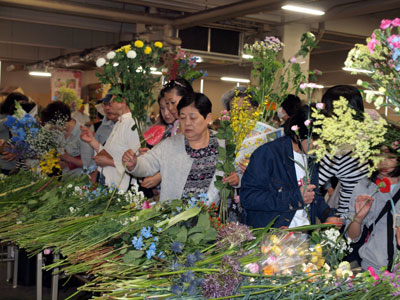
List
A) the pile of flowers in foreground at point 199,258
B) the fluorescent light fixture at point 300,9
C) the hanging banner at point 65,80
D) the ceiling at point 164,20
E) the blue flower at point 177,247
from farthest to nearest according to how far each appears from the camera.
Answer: the hanging banner at point 65,80 → the ceiling at point 164,20 → the fluorescent light fixture at point 300,9 → the blue flower at point 177,247 → the pile of flowers in foreground at point 199,258

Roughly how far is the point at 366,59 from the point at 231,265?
27.5 inches

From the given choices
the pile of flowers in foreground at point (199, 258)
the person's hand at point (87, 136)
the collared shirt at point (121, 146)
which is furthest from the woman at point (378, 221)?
the person's hand at point (87, 136)

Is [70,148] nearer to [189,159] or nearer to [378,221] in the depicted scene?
[189,159]

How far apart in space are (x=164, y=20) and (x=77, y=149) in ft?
17.9

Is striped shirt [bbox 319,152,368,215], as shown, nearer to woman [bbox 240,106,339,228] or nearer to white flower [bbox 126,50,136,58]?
woman [bbox 240,106,339,228]

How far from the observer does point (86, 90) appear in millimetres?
15930

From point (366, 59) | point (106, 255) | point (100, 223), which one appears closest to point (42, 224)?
point (100, 223)

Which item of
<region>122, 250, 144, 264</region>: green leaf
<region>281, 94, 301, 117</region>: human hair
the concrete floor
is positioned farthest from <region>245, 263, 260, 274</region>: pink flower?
the concrete floor

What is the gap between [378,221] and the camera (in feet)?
8.03

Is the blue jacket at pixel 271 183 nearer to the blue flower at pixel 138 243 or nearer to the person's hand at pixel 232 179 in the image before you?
the person's hand at pixel 232 179

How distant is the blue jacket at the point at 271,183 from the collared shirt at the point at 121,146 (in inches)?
51.6

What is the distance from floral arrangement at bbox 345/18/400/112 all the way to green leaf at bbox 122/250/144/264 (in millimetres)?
941

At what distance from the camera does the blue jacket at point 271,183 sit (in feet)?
8.36

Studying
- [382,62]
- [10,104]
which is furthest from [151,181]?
[10,104]
